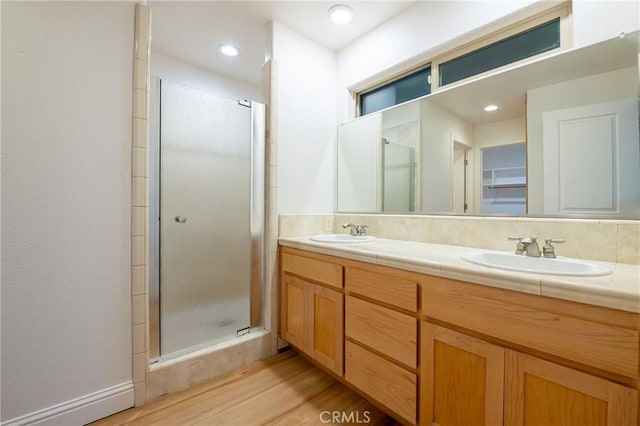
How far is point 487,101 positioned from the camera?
152 cm

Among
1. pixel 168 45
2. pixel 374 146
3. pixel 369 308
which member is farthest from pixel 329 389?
pixel 168 45

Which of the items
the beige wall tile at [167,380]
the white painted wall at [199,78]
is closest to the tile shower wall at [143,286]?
the beige wall tile at [167,380]

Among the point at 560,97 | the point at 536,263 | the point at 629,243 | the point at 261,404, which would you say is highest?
the point at 560,97

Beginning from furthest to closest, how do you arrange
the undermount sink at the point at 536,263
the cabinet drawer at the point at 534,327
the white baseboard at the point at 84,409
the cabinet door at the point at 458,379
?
the white baseboard at the point at 84,409, the undermount sink at the point at 536,263, the cabinet door at the point at 458,379, the cabinet drawer at the point at 534,327

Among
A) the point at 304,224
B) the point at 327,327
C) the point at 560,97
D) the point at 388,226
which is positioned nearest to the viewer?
the point at 560,97

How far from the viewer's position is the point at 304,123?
2123mm

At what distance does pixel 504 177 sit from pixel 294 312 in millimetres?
1518

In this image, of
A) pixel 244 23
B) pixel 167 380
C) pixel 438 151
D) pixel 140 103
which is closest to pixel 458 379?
pixel 438 151

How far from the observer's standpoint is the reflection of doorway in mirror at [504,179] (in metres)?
1.39

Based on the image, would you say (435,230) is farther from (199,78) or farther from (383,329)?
(199,78)

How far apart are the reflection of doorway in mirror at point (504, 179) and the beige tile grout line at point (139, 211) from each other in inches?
75.2

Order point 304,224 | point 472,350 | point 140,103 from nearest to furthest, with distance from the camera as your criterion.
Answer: point 472,350
point 140,103
point 304,224

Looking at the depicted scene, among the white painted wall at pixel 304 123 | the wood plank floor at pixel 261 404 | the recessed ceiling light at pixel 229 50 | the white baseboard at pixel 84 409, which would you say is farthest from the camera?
the recessed ceiling light at pixel 229 50

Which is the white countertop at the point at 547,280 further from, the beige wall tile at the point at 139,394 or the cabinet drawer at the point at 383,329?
the beige wall tile at the point at 139,394
